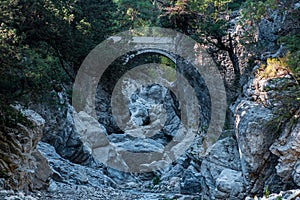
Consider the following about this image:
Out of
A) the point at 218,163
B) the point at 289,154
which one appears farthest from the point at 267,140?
the point at 218,163

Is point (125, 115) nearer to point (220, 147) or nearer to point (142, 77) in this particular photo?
point (142, 77)

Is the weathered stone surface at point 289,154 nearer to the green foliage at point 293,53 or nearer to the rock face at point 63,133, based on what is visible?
the green foliage at point 293,53

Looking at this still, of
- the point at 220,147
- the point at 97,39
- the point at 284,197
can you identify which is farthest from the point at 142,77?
the point at 284,197

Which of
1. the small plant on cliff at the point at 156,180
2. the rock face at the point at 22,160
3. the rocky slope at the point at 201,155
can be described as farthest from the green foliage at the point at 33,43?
the small plant on cliff at the point at 156,180

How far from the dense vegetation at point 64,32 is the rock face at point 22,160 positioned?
3.33 ft

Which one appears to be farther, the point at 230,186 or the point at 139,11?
the point at 139,11

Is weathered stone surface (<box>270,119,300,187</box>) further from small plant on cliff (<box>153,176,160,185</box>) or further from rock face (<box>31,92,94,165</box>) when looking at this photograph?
small plant on cliff (<box>153,176,160,185</box>)

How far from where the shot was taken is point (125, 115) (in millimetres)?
27422

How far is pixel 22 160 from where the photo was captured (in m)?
9.85

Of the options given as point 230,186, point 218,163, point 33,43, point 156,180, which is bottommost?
point 156,180

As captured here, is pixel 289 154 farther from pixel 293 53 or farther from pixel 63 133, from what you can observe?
pixel 63 133

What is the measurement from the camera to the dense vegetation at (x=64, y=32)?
28.5 ft

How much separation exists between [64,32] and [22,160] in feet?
12.9

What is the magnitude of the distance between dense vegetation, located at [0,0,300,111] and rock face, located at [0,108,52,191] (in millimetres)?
1014
